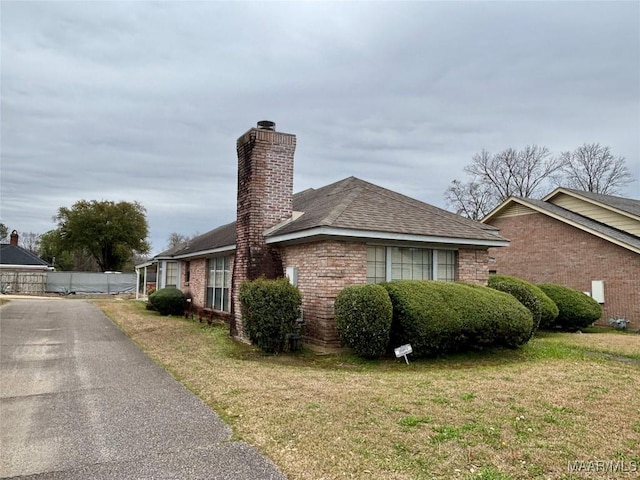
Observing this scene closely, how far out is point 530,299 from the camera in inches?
466

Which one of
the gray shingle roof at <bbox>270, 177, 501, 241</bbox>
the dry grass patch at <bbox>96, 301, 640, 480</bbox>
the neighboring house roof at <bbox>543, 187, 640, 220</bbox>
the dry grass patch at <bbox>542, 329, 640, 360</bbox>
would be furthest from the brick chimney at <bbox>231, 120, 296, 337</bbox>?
the neighboring house roof at <bbox>543, 187, 640, 220</bbox>

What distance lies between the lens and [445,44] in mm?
11758

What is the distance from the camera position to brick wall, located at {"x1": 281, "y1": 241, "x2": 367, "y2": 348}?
9562 mm

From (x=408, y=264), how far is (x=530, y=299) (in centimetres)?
362

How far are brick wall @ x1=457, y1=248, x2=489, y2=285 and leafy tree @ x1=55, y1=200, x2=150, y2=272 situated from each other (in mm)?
45763

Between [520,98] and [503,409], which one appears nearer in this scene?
[503,409]

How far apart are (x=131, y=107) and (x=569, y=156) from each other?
37.4 metres

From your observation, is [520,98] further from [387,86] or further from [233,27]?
[233,27]

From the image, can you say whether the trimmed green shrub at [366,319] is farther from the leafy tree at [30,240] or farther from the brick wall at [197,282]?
the leafy tree at [30,240]

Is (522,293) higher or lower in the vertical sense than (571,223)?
lower

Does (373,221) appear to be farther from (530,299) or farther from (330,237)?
(530,299)

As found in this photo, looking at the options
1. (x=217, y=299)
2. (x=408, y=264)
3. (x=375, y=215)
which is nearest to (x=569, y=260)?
(x=408, y=264)

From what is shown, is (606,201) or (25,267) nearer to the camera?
(606,201)

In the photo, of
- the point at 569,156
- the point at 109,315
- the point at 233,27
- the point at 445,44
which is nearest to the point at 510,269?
the point at 445,44
